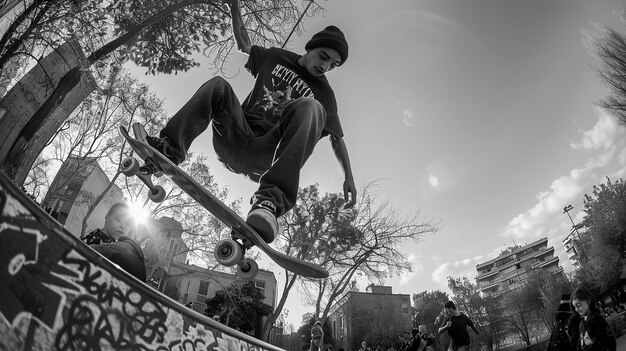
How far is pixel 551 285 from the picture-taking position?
3966 centimetres

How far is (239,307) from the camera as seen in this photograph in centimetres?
2539

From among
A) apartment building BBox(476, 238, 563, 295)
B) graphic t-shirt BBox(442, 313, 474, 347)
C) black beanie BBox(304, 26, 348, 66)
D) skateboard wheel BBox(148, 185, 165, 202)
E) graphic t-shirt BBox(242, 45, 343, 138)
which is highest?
apartment building BBox(476, 238, 563, 295)

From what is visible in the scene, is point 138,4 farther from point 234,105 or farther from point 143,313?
point 143,313

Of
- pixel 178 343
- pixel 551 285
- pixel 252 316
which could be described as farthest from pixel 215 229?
pixel 551 285

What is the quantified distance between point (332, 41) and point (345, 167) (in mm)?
1156

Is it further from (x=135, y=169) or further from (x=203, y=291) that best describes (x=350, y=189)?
(x=203, y=291)

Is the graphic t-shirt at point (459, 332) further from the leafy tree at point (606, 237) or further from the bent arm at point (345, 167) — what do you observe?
the leafy tree at point (606, 237)

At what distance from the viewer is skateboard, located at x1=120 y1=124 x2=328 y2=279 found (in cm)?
189

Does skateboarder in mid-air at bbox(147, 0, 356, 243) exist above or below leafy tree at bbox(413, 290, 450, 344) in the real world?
below

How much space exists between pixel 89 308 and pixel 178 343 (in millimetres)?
304

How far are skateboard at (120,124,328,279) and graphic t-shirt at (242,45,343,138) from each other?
0.77 metres

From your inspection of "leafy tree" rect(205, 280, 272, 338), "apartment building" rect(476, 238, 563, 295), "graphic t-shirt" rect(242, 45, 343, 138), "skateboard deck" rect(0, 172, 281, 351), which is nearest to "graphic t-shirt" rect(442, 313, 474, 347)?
"graphic t-shirt" rect(242, 45, 343, 138)

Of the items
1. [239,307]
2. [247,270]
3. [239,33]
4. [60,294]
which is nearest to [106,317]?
[60,294]

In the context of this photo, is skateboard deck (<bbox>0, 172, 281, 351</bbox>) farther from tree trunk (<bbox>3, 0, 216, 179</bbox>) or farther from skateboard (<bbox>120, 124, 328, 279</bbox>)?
tree trunk (<bbox>3, 0, 216, 179</bbox>)
